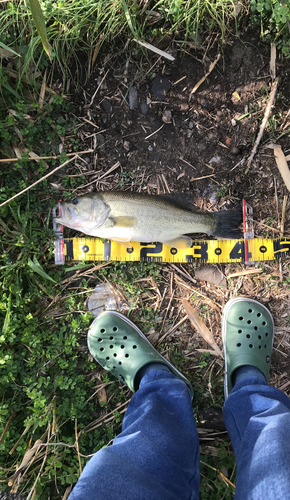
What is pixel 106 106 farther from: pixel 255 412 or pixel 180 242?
pixel 255 412

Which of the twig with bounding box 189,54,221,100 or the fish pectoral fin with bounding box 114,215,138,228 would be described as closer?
the fish pectoral fin with bounding box 114,215,138,228

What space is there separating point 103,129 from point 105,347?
2.80m

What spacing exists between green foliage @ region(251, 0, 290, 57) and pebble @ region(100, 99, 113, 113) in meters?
1.99

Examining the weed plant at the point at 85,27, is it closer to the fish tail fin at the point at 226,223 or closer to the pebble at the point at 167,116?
the pebble at the point at 167,116

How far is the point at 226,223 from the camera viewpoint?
3.83 m

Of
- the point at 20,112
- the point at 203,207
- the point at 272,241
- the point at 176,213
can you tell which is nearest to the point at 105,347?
the point at 176,213

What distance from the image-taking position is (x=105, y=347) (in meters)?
3.79

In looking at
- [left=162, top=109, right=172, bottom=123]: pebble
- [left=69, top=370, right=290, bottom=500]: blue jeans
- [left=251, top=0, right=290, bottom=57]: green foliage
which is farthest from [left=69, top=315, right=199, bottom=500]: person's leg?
[left=251, top=0, right=290, bottom=57]: green foliage

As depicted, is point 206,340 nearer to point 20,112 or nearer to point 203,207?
point 203,207

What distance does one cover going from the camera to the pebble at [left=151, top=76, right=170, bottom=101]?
3.88m

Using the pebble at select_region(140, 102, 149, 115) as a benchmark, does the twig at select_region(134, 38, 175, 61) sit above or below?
above

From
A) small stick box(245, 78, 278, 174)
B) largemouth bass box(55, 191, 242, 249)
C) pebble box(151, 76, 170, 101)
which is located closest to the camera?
largemouth bass box(55, 191, 242, 249)

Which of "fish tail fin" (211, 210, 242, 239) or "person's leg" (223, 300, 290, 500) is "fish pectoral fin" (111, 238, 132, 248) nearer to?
"fish tail fin" (211, 210, 242, 239)

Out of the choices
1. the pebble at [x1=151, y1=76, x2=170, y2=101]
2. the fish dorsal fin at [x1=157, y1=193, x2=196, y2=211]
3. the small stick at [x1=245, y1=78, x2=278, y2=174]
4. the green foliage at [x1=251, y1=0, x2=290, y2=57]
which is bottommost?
the fish dorsal fin at [x1=157, y1=193, x2=196, y2=211]
